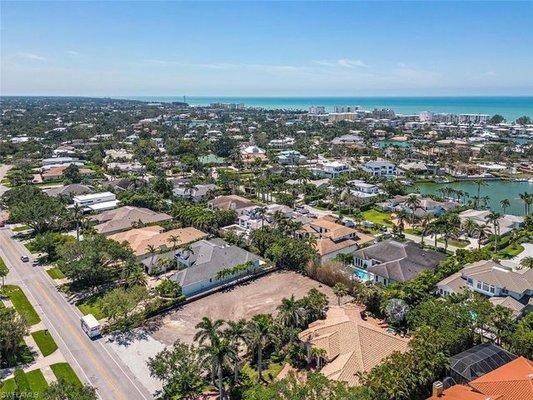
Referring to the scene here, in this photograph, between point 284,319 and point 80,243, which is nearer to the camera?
point 284,319

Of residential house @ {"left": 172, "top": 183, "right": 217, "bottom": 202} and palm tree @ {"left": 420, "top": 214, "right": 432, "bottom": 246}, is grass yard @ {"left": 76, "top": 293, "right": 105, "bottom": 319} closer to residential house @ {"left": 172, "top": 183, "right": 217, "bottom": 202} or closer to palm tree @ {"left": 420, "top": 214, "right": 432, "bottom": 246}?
residential house @ {"left": 172, "top": 183, "right": 217, "bottom": 202}

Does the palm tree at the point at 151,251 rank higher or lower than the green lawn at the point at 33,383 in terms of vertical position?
higher

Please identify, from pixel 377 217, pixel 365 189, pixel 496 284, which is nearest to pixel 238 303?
pixel 496 284

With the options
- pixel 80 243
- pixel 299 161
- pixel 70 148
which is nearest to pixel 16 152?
pixel 70 148

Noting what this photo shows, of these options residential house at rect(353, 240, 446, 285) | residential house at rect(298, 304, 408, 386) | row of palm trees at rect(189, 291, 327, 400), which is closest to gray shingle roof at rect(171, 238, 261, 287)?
row of palm trees at rect(189, 291, 327, 400)

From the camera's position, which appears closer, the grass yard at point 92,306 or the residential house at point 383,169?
the grass yard at point 92,306

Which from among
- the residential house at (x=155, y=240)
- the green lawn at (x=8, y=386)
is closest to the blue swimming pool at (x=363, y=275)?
the residential house at (x=155, y=240)

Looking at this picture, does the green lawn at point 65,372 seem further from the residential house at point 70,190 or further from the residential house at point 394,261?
the residential house at point 70,190

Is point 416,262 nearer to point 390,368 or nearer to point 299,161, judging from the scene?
point 390,368
